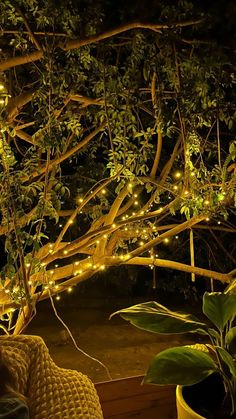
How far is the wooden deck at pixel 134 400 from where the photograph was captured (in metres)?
2.44

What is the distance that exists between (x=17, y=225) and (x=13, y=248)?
0.10 metres

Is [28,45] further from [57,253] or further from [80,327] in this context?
[80,327]

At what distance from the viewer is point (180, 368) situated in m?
1.68

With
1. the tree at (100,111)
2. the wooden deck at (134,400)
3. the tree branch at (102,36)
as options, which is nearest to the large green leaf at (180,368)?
the wooden deck at (134,400)

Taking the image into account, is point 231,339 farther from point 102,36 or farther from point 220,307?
point 102,36

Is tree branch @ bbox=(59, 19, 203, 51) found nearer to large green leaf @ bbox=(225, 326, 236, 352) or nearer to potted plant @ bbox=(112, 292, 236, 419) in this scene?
potted plant @ bbox=(112, 292, 236, 419)

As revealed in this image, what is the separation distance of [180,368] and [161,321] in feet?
0.56

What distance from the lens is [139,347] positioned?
4.29 metres

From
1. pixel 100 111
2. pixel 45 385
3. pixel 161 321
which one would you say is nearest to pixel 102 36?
pixel 100 111

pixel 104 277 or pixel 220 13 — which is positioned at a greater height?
pixel 220 13

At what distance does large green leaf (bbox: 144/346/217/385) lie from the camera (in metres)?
1.66

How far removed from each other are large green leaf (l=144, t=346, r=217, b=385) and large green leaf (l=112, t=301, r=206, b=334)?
68 mm

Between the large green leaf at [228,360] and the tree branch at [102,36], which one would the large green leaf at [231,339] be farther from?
the tree branch at [102,36]

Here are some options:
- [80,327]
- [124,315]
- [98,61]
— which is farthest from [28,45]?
[80,327]
